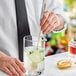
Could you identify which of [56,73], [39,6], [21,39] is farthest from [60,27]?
[56,73]

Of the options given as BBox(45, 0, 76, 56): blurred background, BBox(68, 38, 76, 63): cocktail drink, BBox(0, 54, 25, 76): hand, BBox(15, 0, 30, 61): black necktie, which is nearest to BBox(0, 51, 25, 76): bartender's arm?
BBox(0, 54, 25, 76): hand

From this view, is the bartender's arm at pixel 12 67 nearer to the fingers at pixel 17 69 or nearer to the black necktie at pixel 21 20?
the fingers at pixel 17 69

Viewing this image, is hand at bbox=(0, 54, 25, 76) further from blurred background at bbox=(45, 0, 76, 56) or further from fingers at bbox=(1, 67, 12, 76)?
blurred background at bbox=(45, 0, 76, 56)

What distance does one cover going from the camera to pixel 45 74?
1.32 metres

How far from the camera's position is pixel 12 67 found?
125cm

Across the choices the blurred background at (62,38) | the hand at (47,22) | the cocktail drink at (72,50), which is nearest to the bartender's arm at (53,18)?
the hand at (47,22)

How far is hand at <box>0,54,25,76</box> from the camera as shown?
124 cm

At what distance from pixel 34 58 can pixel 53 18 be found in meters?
0.36

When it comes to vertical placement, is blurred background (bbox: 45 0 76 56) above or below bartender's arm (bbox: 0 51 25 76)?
below

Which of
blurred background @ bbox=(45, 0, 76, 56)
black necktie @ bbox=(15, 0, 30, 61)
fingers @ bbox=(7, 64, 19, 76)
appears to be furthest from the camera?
blurred background @ bbox=(45, 0, 76, 56)

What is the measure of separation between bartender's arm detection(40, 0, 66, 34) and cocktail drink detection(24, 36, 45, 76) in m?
0.20

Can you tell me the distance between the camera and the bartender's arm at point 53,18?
149cm

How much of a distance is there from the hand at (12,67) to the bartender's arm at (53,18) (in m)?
0.32

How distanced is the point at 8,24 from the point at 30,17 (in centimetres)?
17
